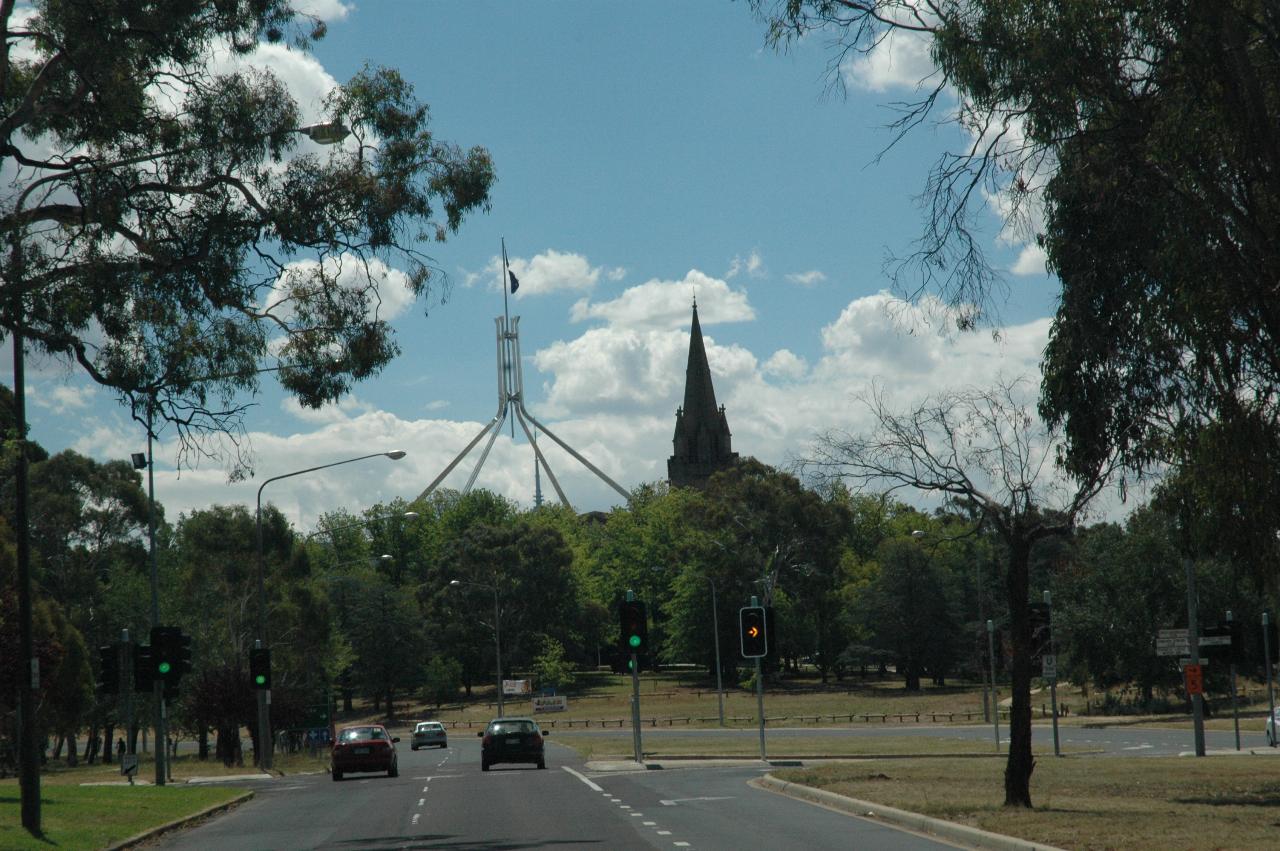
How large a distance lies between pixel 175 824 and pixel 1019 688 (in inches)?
537

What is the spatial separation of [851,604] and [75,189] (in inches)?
3279

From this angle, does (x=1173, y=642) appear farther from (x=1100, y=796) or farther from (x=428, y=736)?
(x=428, y=736)

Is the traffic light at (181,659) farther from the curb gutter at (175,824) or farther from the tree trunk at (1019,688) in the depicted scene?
the tree trunk at (1019,688)

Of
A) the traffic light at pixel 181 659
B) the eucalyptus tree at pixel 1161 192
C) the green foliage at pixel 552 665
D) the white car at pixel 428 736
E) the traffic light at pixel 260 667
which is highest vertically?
the eucalyptus tree at pixel 1161 192

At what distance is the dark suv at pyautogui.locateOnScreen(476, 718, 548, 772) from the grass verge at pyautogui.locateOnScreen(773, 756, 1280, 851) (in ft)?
31.4

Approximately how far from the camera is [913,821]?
18.3 metres

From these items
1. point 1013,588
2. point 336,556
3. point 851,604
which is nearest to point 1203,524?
point 1013,588

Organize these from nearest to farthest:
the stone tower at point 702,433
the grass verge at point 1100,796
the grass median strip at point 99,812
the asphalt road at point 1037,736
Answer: the grass verge at point 1100,796 → the grass median strip at point 99,812 → the asphalt road at point 1037,736 → the stone tower at point 702,433

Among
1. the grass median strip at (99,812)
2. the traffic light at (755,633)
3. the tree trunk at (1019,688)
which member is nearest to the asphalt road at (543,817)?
the grass median strip at (99,812)

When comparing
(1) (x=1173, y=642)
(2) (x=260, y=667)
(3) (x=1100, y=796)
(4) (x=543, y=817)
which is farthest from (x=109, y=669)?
(1) (x=1173, y=642)

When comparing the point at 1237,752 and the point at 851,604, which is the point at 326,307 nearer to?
the point at 1237,752

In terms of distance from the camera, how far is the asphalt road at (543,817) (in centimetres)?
1747

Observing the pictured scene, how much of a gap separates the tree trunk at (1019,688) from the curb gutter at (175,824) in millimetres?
12211

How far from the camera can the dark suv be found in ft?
124
